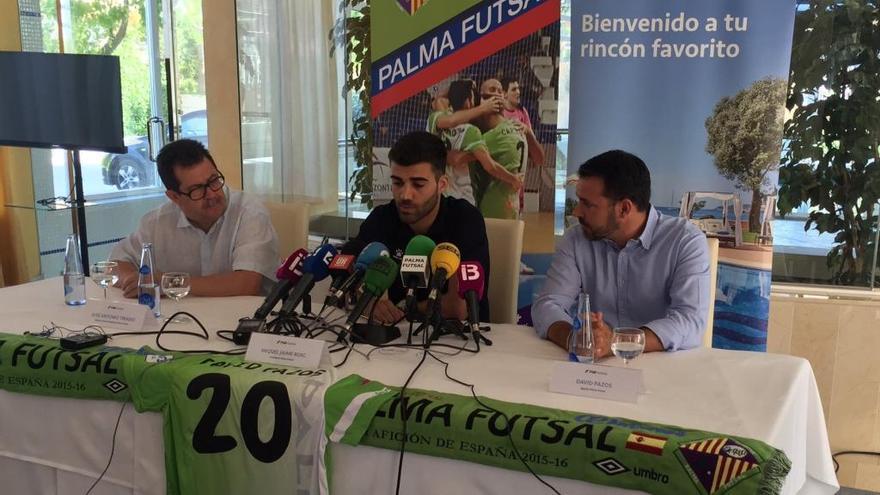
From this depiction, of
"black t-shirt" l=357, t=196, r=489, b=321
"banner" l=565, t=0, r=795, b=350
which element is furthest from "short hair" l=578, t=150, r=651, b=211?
"banner" l=565, t=0, r=795, b=350

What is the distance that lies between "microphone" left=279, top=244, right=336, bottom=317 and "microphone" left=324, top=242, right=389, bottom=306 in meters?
0.09

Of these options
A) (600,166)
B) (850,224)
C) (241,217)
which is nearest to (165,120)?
(241,217)

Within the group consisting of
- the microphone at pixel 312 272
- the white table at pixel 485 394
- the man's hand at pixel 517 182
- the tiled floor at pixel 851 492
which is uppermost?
the man's hand at pixel 517 182

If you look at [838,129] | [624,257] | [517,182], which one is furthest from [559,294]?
[838,129]

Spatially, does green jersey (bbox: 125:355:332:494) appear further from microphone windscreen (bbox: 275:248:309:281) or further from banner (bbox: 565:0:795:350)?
banner (bbox: 565:0:795:350)

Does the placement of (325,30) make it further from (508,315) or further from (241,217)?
(508,315)

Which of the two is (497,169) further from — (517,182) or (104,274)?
(104,274)

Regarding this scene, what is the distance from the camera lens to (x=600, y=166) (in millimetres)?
2139

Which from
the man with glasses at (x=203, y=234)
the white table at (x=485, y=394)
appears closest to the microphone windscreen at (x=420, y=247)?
the white table at (x=485, y=394)

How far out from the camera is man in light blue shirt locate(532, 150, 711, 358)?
6.82 feet

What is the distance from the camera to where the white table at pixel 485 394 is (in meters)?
1.43

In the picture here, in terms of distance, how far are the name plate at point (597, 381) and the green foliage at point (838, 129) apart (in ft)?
7.19

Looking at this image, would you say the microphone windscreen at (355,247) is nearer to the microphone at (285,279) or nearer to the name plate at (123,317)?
the microphone at (285,279)

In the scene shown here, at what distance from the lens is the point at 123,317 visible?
80.0 inches
